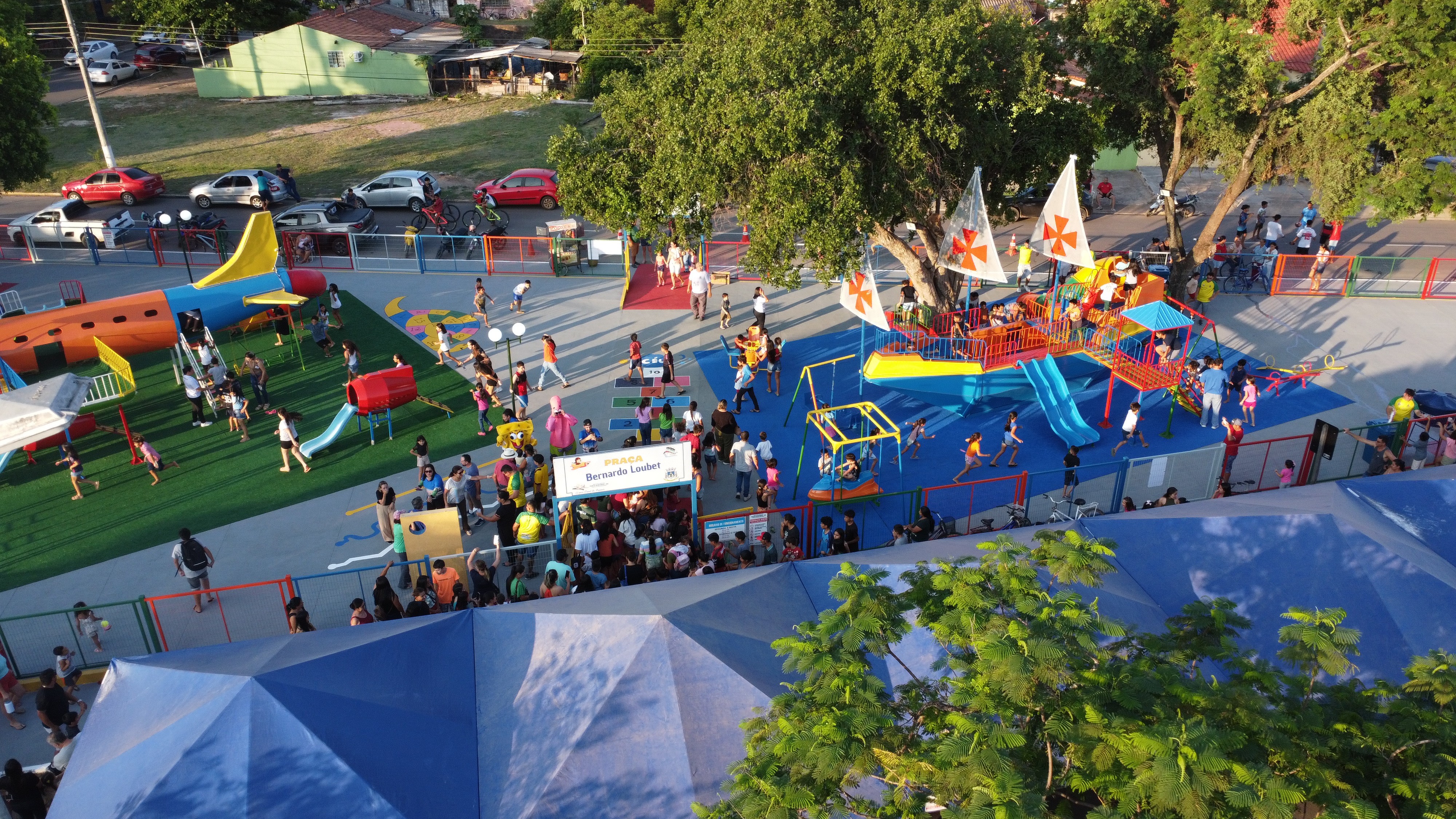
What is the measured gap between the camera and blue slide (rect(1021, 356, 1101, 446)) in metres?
20.3

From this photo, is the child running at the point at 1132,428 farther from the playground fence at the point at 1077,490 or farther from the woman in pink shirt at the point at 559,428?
the woman in pink shirt at the point at 559,428

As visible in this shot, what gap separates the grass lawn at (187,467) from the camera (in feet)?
59.0

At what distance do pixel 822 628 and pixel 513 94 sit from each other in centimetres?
4602

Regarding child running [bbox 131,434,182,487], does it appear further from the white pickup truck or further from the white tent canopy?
the white pickup truck

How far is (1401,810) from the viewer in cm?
700

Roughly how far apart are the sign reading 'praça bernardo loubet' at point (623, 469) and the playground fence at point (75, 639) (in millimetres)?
6113

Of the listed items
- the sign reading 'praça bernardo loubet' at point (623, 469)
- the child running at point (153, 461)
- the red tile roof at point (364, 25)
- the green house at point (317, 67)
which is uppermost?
the red tile roof at point (364, 25)

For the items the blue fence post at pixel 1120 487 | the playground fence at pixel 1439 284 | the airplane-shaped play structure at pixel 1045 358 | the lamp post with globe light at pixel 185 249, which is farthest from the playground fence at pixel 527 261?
the playground fence at pixel 1439 284

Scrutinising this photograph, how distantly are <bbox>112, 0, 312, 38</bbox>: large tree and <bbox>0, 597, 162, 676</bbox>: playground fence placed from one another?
44.2m

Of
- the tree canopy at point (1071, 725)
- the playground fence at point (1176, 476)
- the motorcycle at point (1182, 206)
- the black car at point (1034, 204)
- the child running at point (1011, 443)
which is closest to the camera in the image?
the tree canopy at point (1071, 725)

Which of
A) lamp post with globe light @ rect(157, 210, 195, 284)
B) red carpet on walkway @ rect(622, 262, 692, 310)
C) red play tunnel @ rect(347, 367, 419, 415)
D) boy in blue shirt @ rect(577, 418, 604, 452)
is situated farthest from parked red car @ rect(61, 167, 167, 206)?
boy in blue shirt @ rect(577, 418, 604, 452)

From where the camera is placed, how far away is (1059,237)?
66.6 feet

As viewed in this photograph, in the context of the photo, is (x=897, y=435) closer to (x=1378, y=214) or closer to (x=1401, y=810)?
(x=1401, y=810)

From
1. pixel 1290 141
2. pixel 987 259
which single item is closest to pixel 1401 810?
pixel 987 259
